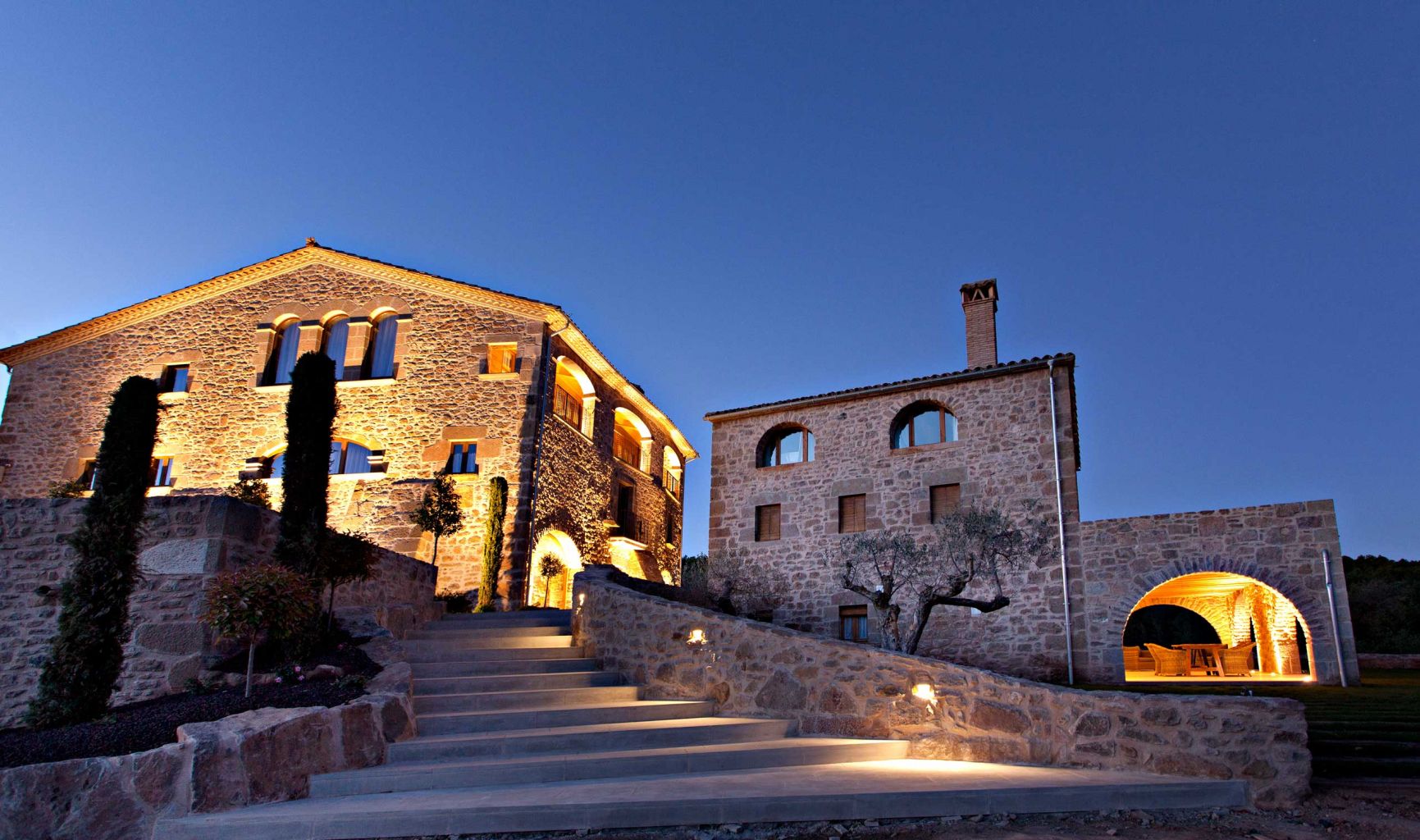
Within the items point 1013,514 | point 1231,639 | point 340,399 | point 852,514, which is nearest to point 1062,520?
point 1013,514

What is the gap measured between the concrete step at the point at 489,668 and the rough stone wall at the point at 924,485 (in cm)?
759

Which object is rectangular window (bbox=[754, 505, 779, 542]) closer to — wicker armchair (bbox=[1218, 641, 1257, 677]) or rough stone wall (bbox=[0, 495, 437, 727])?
wicker armchair (bbox=[1218, 641, 1257, 677])

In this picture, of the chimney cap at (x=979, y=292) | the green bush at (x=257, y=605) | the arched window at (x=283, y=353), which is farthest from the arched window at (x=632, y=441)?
the green bush at (x=257, y=605)

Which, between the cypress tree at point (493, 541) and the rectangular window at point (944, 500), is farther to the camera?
the cypress tree at point (493, 541)

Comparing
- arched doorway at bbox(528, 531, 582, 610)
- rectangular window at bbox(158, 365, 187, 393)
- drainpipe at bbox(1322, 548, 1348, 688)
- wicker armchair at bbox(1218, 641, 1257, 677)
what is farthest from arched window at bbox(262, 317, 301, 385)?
wicker armchair at bbox(1218, 641, 1257, 677)

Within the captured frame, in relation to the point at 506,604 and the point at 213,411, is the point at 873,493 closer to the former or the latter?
the point at 506,604

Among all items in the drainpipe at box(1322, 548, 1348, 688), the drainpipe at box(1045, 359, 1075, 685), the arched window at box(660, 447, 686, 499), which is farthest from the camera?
the arched window at box(660, 447, 686, 499)

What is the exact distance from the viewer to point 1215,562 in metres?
13.6

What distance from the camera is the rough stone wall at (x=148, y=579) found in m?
8.76

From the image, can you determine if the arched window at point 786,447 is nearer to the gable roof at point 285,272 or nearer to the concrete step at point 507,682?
the gable roof at point 285,272

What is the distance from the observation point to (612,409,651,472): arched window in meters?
25.2

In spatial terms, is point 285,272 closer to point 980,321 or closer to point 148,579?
point 148,579

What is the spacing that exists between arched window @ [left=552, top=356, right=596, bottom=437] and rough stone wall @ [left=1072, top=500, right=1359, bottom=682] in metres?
12.4

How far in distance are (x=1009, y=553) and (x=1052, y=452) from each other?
10.7ft
